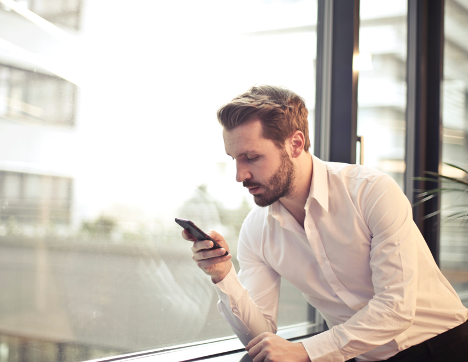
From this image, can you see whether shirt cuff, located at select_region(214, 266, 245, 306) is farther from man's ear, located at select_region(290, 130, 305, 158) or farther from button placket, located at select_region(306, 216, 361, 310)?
man's ear, located at select_region(290, 130, 305, 158)

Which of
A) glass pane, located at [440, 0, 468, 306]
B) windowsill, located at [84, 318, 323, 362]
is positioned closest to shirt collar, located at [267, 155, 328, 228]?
windowsill, located at [84, 318, 323, 362]

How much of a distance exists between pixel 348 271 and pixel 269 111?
675mm

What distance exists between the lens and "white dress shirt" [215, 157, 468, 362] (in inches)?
50.9

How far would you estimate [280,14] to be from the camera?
7.18 feet

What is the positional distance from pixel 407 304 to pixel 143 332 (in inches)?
39.8

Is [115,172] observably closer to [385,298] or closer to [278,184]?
[278,184]

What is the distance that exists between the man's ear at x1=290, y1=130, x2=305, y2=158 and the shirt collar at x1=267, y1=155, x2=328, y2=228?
0.09m

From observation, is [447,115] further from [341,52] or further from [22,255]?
[22,255]

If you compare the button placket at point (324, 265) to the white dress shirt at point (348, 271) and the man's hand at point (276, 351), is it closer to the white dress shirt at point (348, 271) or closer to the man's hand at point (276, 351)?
the white dress shirt at point (348, 271)

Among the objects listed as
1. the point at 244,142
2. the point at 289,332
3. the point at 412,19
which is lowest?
the point at 289,332

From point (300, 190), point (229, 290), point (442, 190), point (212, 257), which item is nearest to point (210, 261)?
point (212, 257)

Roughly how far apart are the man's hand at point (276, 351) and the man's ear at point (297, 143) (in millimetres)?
687

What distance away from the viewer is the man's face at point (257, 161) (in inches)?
57.2

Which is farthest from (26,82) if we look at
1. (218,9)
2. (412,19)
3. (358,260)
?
(412,19)
